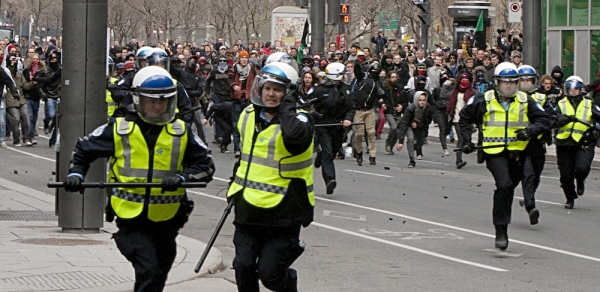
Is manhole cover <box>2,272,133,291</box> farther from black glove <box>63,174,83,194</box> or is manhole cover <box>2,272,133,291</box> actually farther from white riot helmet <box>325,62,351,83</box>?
white riot helmet <box>325,62,351,83</box>

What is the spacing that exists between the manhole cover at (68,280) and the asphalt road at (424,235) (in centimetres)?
104

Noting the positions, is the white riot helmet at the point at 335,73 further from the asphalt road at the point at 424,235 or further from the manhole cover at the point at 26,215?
the manhole cover at the point at 26,215

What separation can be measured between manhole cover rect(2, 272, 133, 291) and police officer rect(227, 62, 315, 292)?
1.99 meters

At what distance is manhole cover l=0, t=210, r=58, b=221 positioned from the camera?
12750mm

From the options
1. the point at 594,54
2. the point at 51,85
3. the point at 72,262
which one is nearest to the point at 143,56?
the point at 72,262

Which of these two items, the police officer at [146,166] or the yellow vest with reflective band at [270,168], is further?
the yellow vest with reflective band at [270,168]

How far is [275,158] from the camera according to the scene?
7.15m

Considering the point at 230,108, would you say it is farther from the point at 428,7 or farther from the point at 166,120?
the point at 166,120

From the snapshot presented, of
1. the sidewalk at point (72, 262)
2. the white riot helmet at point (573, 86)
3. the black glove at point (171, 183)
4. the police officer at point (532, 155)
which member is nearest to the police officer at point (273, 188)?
the black glove at point (171, 183)

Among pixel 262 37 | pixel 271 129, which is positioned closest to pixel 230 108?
pixel 271 129

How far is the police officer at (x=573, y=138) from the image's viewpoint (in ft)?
51.0

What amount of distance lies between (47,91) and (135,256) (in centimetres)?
1797

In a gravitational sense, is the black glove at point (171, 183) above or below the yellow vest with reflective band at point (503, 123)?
below

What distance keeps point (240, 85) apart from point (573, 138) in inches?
363
